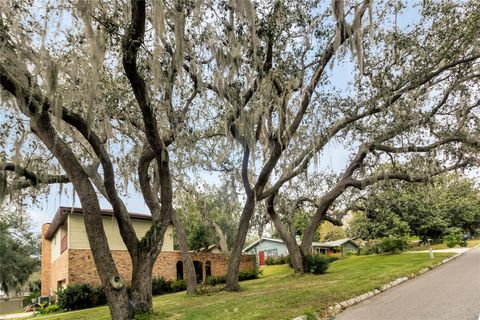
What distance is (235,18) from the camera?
8477 millimetres

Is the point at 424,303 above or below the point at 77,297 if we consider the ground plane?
below

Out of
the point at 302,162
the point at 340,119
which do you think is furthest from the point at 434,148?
the point at 302,162

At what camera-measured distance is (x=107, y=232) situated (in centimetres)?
1970

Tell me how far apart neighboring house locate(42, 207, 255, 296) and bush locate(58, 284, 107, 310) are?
1.33 m

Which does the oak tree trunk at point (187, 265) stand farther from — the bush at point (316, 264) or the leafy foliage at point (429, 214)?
the leafy foliage at point (429, 214)

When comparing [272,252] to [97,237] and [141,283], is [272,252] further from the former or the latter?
[97,237]

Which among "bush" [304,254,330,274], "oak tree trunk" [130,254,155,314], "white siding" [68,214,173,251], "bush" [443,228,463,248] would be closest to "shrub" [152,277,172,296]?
"white siding" [68,214,173,251]

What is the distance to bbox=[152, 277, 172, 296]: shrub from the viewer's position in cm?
1936

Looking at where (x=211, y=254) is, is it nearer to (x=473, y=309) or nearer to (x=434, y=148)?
(x=434, y=148)

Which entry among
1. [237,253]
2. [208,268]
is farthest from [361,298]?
[208,268]

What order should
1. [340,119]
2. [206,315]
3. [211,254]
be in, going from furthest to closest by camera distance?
[211,254]
[340,119]
[206,315]

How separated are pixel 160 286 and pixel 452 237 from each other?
92.3 ft

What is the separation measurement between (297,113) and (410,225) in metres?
28.3

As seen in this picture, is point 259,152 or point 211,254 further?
point 211,254
